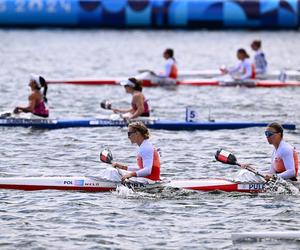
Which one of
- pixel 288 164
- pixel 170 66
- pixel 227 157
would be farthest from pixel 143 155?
pixel 170 66

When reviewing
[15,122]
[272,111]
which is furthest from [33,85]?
[272,111]

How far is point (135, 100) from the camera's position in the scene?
3061 cm

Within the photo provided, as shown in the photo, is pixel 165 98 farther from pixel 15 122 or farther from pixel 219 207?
pixel 219 207

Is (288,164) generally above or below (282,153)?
below

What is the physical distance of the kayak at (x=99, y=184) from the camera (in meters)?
22.7

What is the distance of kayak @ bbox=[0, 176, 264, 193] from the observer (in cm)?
2266

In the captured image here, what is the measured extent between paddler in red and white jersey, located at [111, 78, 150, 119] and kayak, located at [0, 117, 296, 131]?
319 mm

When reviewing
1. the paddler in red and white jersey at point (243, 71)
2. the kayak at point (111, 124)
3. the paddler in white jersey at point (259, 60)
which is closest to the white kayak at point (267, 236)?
the kayak at point (111, 124)

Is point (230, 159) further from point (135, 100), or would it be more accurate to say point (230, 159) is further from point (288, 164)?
point (135, 100)

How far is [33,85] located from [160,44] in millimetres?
35448

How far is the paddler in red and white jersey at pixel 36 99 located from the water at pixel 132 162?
2.01 ft

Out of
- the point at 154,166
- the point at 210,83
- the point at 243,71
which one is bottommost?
the point at 154,166

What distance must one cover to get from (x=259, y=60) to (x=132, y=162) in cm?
1752

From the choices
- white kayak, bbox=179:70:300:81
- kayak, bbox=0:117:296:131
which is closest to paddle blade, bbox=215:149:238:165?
kayak, bbox=0:117:296:131
